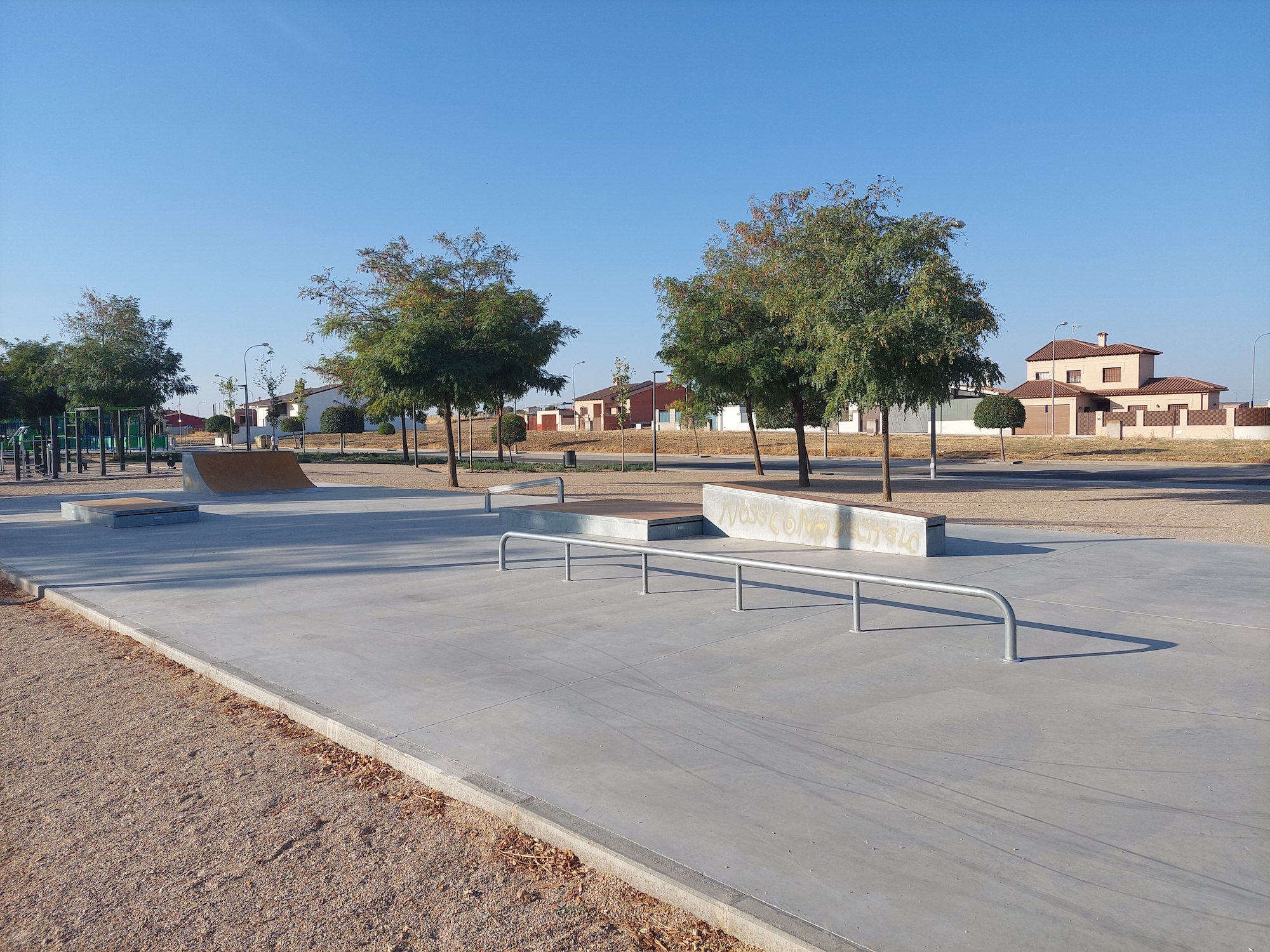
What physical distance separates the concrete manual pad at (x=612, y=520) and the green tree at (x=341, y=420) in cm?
5104

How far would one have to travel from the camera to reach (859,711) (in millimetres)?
4867

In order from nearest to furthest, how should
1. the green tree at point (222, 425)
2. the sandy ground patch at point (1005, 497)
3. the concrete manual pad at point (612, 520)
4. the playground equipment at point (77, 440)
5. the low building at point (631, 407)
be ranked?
the concrete manual pad at point (612, 520), the sandy ground patch at point (1005, 497), the playground equipment at point (77, 440), the green tree at point (222, 425), the low building at point (631, 407)

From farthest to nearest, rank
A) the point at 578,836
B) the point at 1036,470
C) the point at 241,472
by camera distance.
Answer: the point at 1036,470
the point at 241,472
the point at 578,836

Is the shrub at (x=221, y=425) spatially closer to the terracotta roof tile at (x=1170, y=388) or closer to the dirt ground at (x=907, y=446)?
A: the dirt ground at (x=907, y=446)

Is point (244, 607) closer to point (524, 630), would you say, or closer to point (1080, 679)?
point (524, 630)

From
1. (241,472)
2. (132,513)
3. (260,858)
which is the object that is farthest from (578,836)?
(241,472)

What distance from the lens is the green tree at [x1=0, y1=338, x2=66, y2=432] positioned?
4181 centimetres

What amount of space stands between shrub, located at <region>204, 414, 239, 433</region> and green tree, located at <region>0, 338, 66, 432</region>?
90.0ft

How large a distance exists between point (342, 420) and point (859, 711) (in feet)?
205

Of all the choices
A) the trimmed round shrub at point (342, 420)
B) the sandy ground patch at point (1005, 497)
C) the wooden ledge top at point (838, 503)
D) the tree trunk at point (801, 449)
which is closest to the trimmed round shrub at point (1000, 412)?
the sandy ground patch at point (1005, 497)

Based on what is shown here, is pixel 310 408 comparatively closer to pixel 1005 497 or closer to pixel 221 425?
pixel 221 425

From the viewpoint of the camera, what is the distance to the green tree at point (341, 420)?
212 ft

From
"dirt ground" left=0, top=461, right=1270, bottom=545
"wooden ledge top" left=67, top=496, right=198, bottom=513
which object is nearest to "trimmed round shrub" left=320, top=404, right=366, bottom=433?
"dirt ground" left=0, top=461, right=1270, bottom=545

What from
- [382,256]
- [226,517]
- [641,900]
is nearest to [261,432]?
[382,256]
